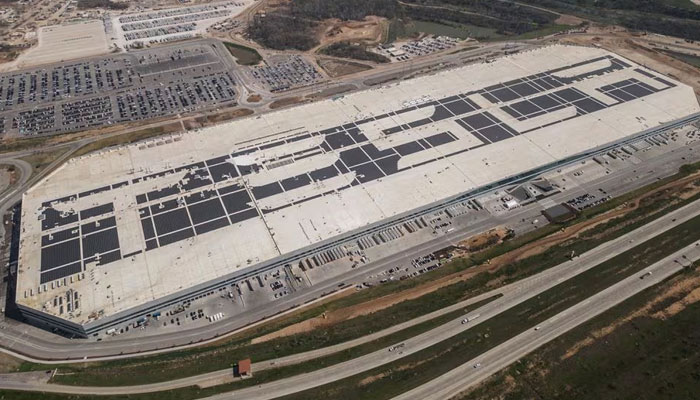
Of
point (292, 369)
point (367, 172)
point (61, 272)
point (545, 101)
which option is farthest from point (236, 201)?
point (545, 101)

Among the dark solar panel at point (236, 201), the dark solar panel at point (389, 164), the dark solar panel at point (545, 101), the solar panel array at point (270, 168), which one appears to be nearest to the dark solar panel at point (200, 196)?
the solar panel array at point (270, 168)

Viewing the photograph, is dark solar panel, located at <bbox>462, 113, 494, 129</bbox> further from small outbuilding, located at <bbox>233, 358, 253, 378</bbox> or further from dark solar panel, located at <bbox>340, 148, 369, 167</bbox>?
small outbuilding, located at <bbox>233, 358, 253, 378</bbox>

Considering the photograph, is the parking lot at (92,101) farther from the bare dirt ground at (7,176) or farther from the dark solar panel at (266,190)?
the dark solar panel at (266,190)

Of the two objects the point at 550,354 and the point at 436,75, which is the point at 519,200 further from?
the point at 436,75

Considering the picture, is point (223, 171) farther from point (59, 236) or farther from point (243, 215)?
point (59, 236)

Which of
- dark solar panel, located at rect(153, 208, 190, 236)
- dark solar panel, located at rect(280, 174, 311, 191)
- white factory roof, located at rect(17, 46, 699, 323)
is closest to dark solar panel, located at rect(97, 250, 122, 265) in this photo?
white factory roof, located at rect(17, 46, 699, 323)

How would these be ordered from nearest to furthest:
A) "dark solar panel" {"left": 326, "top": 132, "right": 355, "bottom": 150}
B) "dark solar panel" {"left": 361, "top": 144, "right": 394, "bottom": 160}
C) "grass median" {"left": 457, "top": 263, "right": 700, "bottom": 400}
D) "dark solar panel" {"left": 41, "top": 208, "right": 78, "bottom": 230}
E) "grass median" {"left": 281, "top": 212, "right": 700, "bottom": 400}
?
"grass median" {"left": 457, "top": 263, "right": 700, "bottom": 400} < "grass median" {"left": 281, "top": 212, "right": 700, "bottom": 400} < "dark solar panel" {"left": 41, "top": 208, "right": 78, "bottom": 230} < "dark solar panel" {"left": 361, "top": 144, "right": 394, "bottom": 160} < "dark solar panel" {"left": 326, "top": 132, "right": 355, "bottom": 150}

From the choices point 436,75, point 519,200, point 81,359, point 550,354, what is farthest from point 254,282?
point 436,75
